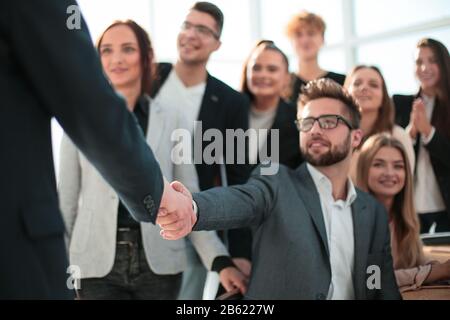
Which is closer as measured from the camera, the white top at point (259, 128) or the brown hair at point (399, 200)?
the brown hair at point (399, 200)

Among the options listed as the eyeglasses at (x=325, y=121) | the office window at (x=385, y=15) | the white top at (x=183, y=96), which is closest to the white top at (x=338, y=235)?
the eyeglasses at (x=325, y=121)

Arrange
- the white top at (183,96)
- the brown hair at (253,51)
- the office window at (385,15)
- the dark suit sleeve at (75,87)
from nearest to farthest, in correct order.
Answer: the dark suit sleeve at (75,87), the white top at (183,96), the brown hair at (253,51), the office window at (385,15)

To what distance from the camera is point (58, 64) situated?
0.82 m

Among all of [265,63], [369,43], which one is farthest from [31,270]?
[369,43]

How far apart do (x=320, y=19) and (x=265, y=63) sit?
36 centimetres

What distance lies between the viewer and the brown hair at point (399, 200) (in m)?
2.00

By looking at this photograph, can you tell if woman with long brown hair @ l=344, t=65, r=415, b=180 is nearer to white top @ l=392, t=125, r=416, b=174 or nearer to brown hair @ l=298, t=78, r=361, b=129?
white top @ l=392, t=125, r=416, b=174

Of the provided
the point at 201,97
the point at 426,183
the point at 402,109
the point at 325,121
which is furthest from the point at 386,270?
the point at 201,97

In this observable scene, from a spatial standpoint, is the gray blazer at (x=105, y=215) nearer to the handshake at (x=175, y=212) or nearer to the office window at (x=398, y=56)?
the handshake at (x=175, y=212)

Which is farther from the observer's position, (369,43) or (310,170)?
(369,43)

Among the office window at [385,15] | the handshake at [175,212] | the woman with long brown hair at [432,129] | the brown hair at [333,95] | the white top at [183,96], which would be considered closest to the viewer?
the handshake at [175,212]

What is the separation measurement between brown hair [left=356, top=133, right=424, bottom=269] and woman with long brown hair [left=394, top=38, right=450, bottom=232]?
60 mm

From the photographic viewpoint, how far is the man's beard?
1.85 m
